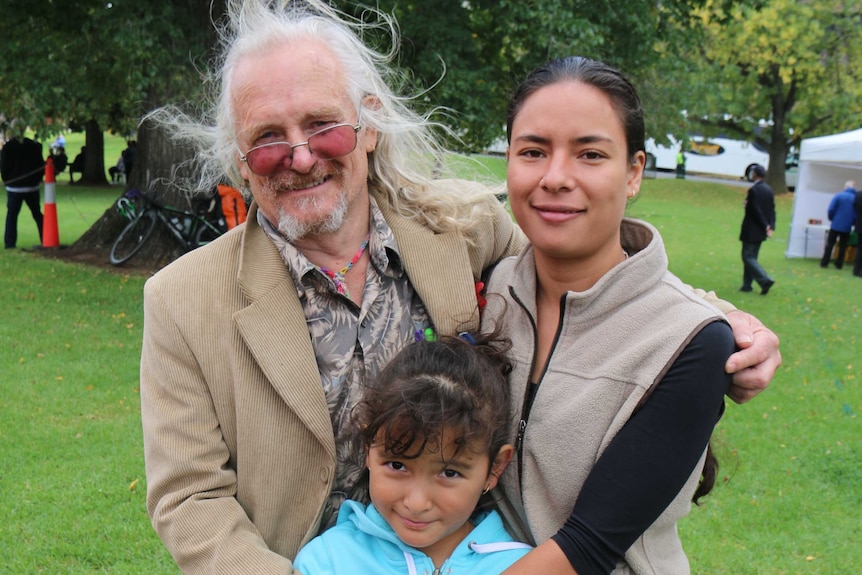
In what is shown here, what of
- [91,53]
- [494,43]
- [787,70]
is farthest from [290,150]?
[787,70]

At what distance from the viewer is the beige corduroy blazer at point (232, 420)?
218 cm

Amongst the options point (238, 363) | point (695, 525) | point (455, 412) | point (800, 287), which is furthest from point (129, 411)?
point (800, 287)

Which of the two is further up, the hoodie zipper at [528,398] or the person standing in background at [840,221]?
the hoodie zipper at [528,398]

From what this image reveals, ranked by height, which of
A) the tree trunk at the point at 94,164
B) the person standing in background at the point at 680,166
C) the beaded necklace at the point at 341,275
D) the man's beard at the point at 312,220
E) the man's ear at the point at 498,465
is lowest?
the person standing in background at the point at 680,166

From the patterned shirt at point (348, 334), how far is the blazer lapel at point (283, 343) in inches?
2.6

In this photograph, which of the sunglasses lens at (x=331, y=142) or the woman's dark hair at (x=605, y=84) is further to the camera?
the sunglasses lens at (x=331, y=142)

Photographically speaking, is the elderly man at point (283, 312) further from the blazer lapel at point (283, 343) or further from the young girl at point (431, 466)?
the young girl at point (431, 466)

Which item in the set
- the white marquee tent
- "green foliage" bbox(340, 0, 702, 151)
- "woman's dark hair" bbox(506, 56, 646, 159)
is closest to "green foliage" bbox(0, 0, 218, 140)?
"green foliage" bbox(340, 0, 702, 151)

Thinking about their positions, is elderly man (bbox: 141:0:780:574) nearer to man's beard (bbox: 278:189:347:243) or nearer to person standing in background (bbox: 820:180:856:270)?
man's beard (bbox: 278:189:347:243)

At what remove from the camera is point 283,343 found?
7.31 feet

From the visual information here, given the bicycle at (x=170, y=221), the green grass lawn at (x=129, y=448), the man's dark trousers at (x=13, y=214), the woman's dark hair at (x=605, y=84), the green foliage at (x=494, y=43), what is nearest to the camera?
the woman's dark hair at (x=605, y=84)

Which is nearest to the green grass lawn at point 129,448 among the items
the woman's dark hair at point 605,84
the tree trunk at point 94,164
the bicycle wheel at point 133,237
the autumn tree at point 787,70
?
the bicycle wheel at point 133,237

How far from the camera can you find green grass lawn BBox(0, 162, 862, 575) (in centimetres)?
480

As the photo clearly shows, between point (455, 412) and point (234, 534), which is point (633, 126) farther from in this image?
point (234, 534)
